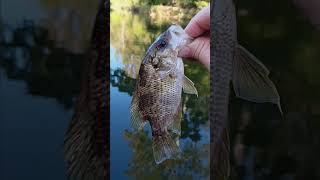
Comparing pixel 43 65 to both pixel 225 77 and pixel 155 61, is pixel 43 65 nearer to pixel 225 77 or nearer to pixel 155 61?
pixel 155 61

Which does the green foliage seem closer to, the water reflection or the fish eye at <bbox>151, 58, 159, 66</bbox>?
the water reflection

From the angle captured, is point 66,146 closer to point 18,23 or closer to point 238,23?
point 18,23

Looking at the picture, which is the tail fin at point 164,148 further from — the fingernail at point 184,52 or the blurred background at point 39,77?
the blurred background at point 39,77

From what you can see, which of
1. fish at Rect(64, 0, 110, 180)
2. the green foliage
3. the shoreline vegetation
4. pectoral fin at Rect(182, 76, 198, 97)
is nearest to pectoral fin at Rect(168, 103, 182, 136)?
pectoral fin at Rect(182, 76, 198, 97)

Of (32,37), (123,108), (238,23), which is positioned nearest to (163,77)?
(123,108)

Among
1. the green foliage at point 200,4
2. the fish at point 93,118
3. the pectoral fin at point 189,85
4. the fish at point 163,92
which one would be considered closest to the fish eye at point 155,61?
the fish at point 163,92
